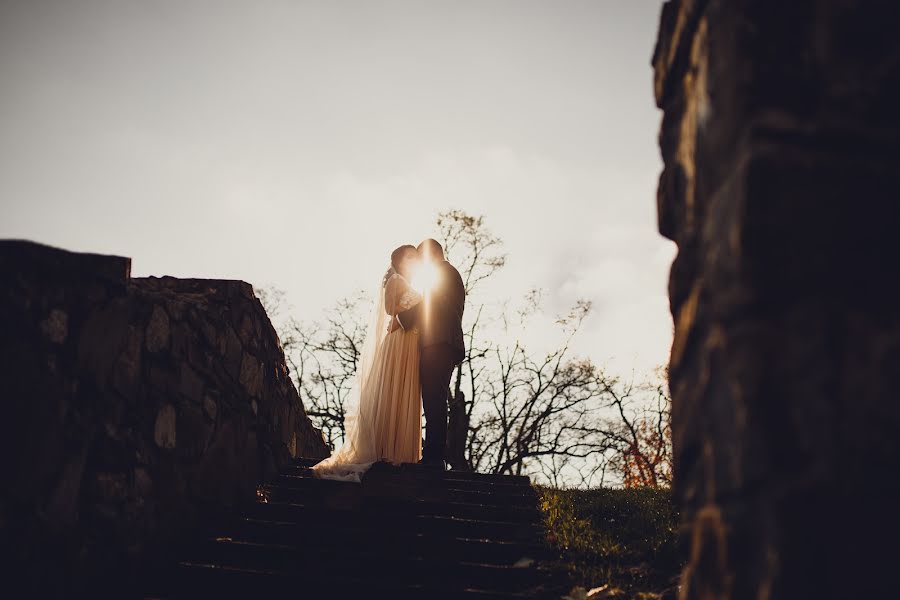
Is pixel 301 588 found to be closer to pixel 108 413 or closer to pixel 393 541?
pixel 393 541

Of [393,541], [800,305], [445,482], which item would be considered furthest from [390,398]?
[800,305]

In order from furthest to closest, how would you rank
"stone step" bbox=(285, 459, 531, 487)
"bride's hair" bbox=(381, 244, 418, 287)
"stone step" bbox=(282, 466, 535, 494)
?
"bride's hair" bbox=(381, 244, 418, 287), "stone step" bbox=(285, 459, 531, 487), "stone step" bbox=(282, 466, 535, 494)

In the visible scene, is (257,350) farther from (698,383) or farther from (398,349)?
(698,383)

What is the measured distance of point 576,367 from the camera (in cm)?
1955

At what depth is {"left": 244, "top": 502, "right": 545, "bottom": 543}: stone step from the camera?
12.9ft

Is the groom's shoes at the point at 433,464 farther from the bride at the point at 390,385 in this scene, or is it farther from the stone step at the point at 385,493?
the stone step at the point at 385,493

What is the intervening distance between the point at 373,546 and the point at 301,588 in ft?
2.11

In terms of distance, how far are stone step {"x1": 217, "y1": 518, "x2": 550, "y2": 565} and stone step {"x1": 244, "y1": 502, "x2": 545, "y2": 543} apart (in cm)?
6

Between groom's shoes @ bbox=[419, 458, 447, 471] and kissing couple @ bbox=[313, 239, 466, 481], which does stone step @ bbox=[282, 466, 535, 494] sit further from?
kissing couple @ bbox=[313, 239, 466, 481]

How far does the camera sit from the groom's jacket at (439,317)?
6.16 meters

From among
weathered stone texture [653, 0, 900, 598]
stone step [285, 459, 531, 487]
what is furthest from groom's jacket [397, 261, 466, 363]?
weathered stone texture [653, 0, 900, 598]

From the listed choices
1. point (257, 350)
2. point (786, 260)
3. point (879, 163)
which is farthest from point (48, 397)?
point (879, 163)

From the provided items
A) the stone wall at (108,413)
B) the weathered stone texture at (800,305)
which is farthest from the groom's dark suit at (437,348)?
the weathered stone texture at (800,305)

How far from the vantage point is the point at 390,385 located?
612 cm
